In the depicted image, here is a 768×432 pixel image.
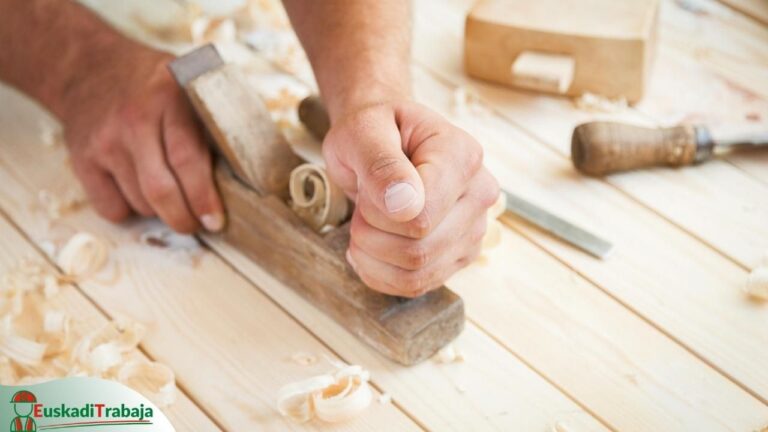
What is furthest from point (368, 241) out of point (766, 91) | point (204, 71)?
point (766, 91)

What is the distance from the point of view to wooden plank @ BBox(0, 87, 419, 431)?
131 centimetres

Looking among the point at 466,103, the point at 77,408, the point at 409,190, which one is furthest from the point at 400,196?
the point at 466,103

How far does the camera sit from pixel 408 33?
1.57 metres

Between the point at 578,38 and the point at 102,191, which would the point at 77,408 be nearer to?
the point at 102,191

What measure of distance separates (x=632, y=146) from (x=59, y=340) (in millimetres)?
980

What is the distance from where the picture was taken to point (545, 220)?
61.8 inches

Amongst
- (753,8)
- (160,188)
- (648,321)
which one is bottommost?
(648,321)

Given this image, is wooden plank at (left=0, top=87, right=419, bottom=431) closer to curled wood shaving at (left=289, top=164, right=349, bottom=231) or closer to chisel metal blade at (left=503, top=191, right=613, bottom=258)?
curled wood shaving at (left=289, top=164, right=349, bottom=231)

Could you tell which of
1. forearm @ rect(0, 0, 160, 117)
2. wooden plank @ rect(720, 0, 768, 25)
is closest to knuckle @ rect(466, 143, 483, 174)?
forearm @ rect(0, 0, 160, 117)

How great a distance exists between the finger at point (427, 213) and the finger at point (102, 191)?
54 cm

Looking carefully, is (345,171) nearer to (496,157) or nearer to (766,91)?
(496,157)

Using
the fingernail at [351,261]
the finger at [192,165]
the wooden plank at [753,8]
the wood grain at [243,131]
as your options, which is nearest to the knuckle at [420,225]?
the fingernail at [351,261]

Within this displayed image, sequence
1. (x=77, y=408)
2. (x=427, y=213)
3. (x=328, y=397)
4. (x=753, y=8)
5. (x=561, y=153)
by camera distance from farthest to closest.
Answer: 1. (x=753, y=8)
2. (x=561, y=153)
3. (x=328, y=397)
4. (x=427, y=213)
5. (x=77, y=408)

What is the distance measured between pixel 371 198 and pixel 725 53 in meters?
1.10
